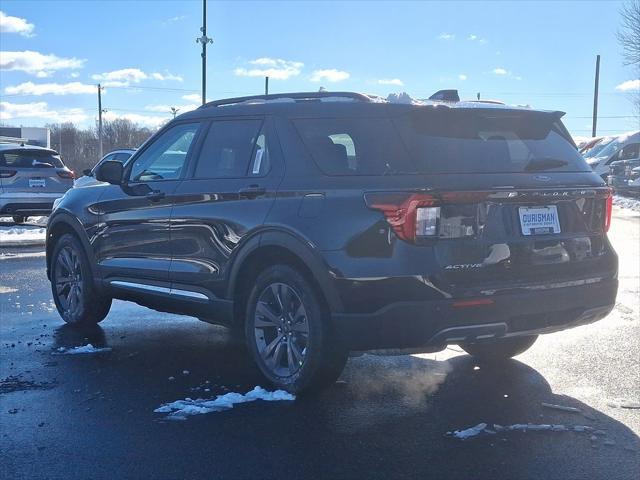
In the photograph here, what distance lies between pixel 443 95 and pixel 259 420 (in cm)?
262

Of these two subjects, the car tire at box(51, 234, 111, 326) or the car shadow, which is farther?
the car tire at box(51, 234, 111, 326)

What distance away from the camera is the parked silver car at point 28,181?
52.6 ft

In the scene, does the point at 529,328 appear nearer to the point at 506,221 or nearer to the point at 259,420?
the point at 506,221

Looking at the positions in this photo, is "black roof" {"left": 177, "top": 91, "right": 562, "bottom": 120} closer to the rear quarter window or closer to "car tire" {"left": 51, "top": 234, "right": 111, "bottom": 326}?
the rear quarter window

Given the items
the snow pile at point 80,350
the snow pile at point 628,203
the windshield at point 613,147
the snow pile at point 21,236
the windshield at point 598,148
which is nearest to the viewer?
the snow pile at point 80,350

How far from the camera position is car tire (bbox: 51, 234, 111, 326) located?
6.75 m

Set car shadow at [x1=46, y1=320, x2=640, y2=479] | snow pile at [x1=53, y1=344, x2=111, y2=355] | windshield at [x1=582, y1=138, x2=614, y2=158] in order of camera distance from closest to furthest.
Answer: car shadow at [x1=46, y1=320, x2=640, y2=479] → snow pile at [x1=53, y1=344, x2=111, y2=355] → windshield at [x1=582, y1=138, x2=614, y2=158]

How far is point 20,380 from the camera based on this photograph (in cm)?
525

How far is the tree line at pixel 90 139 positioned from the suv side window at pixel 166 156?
217 feet

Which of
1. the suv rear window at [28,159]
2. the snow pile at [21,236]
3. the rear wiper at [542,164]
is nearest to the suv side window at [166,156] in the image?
the rear wiper at [542,164]

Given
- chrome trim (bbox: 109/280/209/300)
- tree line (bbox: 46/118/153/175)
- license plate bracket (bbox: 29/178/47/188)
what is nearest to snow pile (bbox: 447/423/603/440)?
chrome trim (bbox: 109/280/209/300)

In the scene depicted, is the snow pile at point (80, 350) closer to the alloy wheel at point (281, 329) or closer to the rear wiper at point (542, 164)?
the alloy wheel at point (281, 329)

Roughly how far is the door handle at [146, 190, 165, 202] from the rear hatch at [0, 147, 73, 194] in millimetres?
11212

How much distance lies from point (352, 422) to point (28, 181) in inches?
538
